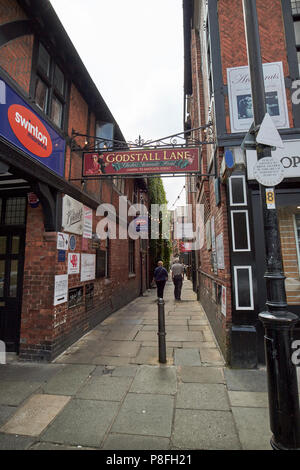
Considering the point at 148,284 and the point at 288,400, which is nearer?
the point at 288,400

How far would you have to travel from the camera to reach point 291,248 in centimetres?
455

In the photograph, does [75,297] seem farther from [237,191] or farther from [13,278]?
[237,191]

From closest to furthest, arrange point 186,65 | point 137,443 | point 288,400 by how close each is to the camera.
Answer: point 288,400
point 137,443
point 186,65

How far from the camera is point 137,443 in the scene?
238 cm

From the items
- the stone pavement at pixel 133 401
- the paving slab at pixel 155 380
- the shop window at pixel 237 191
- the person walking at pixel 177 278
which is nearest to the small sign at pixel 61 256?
the stone pavement at pixel 133 401

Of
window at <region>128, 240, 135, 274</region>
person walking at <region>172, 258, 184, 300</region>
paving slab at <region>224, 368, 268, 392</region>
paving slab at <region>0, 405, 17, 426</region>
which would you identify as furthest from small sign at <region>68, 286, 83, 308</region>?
window at <region>128, 240, 135, 274</region>

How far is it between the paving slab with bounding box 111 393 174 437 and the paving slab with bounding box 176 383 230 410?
19 centimetres

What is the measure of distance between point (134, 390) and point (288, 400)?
211 cm

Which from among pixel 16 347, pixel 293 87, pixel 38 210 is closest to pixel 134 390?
pixel 16 347

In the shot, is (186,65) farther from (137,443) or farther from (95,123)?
(137,443)

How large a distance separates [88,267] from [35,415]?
12.5ft

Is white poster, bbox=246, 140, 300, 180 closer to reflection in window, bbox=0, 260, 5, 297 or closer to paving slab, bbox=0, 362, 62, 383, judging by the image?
paving slab, bbox=0, 362, 62, 383

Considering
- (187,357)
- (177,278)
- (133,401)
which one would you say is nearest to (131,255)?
(177,278)

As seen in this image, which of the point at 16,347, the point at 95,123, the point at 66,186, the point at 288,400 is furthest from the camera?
the point at 95,123
